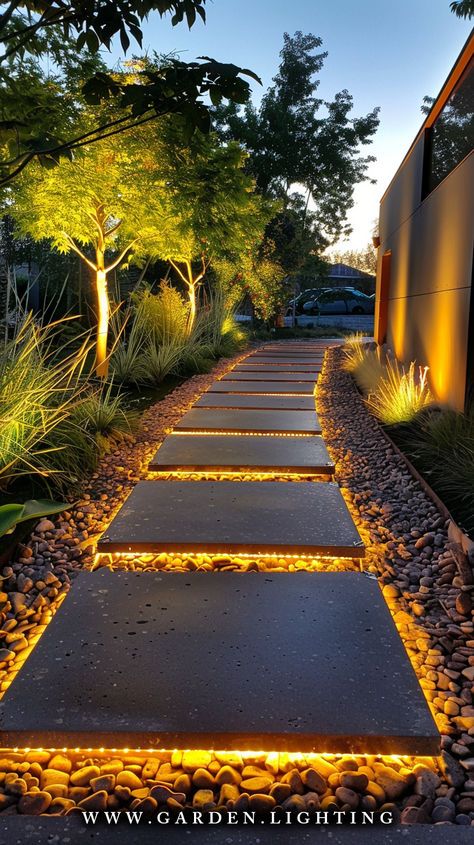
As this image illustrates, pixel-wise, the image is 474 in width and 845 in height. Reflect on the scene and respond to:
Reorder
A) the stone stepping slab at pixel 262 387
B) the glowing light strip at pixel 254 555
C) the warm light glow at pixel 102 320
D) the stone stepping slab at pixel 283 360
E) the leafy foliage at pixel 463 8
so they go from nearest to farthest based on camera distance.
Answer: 1. the glowing light strip at pixel 254 555
2. the warm light glow at pixel 102 320
3. the stone stepping slab at pixel 262 387
4. the stone stepping slab at pixel 283 360
5. the leafy foliage at pixel 463 8

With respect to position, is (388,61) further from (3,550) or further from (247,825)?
(247,825)

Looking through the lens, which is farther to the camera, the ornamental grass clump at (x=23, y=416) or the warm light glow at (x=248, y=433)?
the warm light glow at (x=248, y=433)

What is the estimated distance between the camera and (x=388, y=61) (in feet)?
35.6

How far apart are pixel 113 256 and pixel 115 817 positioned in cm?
1196

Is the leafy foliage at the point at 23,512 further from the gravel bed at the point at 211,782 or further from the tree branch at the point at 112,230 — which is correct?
the tree branch at the point at 112,230

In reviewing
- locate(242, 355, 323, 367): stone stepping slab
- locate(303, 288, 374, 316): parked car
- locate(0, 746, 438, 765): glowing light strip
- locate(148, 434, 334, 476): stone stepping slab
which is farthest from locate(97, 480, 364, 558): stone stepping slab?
locate(303, 288, 374, 316): parked car

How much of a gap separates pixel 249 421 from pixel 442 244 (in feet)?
7.46

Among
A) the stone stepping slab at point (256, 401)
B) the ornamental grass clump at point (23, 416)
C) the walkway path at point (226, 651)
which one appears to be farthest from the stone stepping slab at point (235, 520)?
the stone stepping slab at point (256, 401)

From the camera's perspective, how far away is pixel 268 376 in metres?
7.83

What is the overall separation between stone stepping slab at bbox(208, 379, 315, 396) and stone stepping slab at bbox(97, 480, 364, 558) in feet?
10.7

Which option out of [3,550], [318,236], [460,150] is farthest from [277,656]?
[318,236]

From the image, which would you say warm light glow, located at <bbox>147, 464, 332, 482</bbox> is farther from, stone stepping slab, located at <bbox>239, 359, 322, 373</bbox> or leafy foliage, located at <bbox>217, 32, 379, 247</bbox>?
leafy foliage, located at <bbox>217, 32, 379, 247</bbox>

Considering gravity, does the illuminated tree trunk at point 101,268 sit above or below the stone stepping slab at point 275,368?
above

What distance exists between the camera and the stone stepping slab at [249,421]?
4629mm
